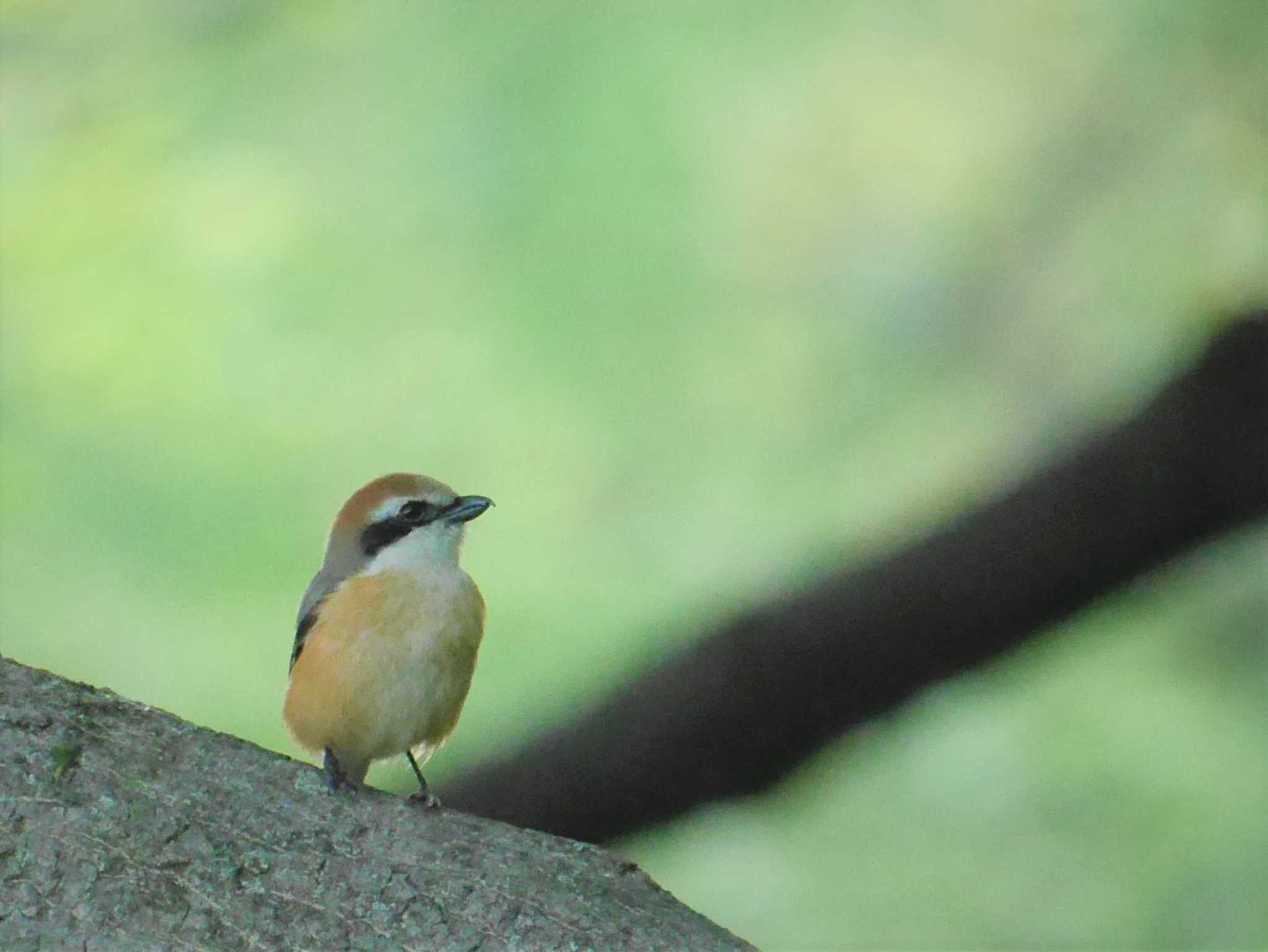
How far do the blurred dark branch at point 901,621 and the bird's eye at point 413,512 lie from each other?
0.98m

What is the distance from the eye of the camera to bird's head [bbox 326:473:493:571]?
5.31m

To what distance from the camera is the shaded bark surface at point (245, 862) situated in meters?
3.08

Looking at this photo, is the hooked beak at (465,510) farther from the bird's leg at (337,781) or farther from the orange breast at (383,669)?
the bird's leg at (337,781)

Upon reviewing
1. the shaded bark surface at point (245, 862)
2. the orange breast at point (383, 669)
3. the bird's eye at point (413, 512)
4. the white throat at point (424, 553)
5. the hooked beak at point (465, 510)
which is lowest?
the shaded bark surface at point (245, 862)

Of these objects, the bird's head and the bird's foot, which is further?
the bird's head

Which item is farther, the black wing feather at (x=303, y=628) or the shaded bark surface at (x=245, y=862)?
the black wing feather at (x=303, y=628)

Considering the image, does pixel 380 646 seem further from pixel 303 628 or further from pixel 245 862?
pixel 245 862

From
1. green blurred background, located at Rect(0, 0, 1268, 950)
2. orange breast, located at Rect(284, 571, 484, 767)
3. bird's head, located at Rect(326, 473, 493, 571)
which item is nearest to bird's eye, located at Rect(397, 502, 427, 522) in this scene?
bird's head, located at Rect(326, 473, 493, 571)

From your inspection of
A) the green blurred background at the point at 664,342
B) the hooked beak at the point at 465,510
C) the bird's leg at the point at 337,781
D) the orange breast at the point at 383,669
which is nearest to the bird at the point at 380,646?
the orange breast at the point at 383,669

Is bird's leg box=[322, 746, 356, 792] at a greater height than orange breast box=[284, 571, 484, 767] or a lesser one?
lesser

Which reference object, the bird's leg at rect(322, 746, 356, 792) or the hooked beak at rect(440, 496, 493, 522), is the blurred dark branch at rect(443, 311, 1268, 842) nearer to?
the hooked beak at rect(440, 496, 493, 522)

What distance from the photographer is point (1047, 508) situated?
18.1 ft

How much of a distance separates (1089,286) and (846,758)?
4.16 meters

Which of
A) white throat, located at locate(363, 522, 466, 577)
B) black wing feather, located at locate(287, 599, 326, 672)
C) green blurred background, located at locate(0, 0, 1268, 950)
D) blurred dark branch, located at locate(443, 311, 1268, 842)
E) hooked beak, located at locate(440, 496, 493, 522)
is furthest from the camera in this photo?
green blurred background, located at locate(0, 0, 1268, 950)
